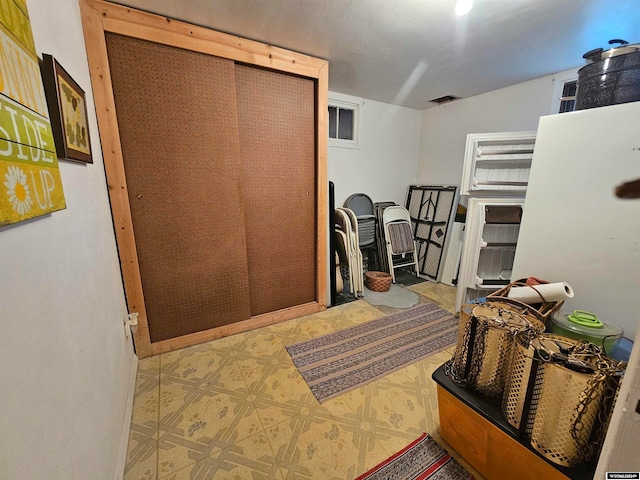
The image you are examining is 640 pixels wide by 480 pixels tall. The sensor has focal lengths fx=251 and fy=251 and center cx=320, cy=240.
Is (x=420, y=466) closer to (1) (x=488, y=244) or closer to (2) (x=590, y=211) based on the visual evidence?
(2) (x=590, y=211)

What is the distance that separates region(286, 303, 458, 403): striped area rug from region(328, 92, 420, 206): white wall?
1.81m

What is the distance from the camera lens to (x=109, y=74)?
5.12 feet

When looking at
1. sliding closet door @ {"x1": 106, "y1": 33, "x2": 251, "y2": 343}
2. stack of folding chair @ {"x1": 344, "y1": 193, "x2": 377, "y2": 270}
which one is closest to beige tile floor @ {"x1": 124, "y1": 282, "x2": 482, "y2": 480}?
sliding closet door @ {"x1": 106, "y1": 33, "x2": 251, "y2": 343}

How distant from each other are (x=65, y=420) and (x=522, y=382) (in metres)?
1.54

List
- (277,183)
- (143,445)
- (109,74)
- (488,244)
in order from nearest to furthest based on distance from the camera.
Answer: (143,445) → (109,74) → (277,183) → (488,244)

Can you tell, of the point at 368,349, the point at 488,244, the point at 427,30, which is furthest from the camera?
the point at 488,244

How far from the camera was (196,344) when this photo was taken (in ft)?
6.89

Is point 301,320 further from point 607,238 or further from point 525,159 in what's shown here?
point 525,159

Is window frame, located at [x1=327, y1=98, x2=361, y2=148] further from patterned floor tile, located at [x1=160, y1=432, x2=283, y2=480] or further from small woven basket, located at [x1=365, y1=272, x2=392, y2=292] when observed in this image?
patterned floor tile, located at [x1=160, y1=432, x2=283, y2=480]

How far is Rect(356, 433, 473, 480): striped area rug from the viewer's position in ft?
3.80

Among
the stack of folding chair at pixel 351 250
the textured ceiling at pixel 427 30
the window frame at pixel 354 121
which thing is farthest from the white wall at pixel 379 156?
the textured ceiling at pixel 427 30

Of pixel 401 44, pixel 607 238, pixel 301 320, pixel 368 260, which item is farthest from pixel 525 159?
pixel 301 320

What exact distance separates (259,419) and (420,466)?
0.86m

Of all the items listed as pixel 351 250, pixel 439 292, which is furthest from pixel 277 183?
pixel 439 292
